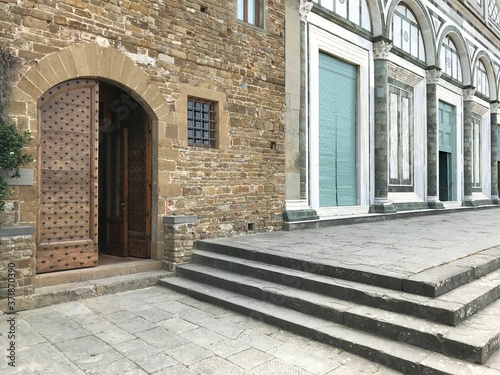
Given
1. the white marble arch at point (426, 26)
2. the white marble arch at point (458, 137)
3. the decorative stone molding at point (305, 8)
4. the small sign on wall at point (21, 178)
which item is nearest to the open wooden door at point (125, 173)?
the small sign on wall at point (21, 178)

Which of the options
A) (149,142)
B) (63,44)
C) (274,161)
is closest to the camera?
(63,44)

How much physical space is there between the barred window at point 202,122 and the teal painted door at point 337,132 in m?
3.37

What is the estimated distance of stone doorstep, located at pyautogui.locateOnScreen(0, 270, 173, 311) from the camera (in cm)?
449

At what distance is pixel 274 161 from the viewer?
25.9 ft

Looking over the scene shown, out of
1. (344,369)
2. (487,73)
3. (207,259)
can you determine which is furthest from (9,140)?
(487,73)

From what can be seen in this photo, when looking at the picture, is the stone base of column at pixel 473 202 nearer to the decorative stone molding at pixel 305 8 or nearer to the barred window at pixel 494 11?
the barred window at pixel 494 11

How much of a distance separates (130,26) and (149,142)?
5.65ft

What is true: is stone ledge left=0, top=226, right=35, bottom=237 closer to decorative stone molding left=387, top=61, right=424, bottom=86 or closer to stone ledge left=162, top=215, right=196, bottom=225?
stone ledge left=162, top=215, right=196, bottom=225

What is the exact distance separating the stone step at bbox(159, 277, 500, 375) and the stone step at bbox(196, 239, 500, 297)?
0.63 metres

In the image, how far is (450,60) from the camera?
15.1 meters

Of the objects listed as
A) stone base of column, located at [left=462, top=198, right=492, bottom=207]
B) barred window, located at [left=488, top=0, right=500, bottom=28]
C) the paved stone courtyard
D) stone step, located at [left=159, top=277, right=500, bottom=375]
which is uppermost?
barred window, located at [left=488, top=0, right=500, bottom=28]

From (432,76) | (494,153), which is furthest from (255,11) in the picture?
(494,153)

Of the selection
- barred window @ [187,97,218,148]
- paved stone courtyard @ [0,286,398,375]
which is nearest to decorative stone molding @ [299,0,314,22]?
barred window @ [187,97,218,148]

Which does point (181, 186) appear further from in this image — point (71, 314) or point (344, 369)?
point (344, 369)
